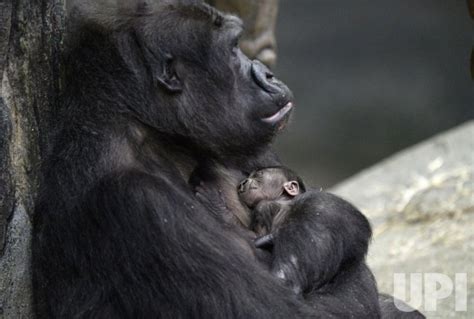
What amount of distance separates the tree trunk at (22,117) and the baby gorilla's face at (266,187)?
32.2 inches

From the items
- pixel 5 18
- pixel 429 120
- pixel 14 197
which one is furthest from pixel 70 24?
pixel 429 120

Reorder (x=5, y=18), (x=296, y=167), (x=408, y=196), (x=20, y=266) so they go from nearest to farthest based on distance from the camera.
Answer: (x=5, y=18), (x=20, y=266), (x=408, y=196), (x=296, y=167)

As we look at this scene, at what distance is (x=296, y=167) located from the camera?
11.1m

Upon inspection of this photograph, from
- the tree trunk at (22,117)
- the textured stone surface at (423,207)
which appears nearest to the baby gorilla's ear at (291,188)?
the tree trunk at (22,117)

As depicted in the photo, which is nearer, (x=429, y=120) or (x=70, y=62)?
(x=70, y=62)

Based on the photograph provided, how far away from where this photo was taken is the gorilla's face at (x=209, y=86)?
12.4 ft

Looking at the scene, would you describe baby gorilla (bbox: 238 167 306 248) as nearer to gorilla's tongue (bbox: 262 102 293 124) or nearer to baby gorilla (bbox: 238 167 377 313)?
baby gorilla (bbox: 238 167 377 313)

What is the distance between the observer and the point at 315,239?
3732mm

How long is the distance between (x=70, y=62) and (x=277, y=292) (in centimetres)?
115

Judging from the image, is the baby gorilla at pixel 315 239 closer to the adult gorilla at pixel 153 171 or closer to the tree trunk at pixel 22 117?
the adult gorilla at pixel 153 171

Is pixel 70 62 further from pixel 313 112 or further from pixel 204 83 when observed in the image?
pixel 313 112

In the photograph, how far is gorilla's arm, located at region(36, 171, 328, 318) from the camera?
3.45 metres

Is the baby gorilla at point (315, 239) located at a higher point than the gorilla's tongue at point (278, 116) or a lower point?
lower

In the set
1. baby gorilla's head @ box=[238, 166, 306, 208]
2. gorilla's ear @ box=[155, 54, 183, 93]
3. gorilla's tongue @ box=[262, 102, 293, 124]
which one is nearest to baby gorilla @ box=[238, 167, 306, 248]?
baby gorilla's head @ box=[238, 166, 306, 208]
